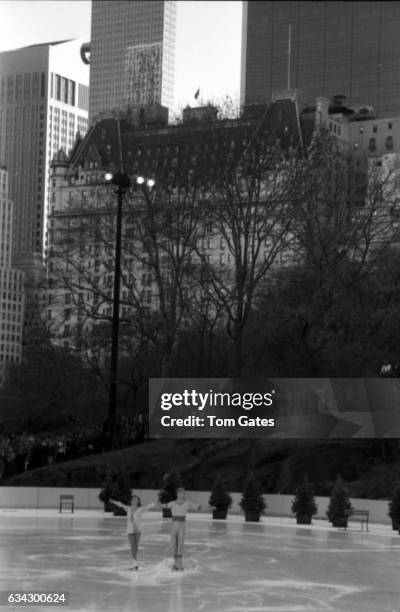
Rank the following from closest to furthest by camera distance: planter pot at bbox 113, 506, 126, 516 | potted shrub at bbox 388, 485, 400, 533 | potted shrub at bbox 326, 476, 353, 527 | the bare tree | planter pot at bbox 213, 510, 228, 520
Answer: potted shrub at bbox 388, 485, 400, 533
potted shrub at bbox 326, 476, 353, 527
planter pot at bbox 113, 506, 126, 516
planter pot at bbox 213, 510, 228, 520
the bare tree

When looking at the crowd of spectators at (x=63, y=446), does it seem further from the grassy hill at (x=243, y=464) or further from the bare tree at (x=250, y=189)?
the bare tree at (x=250, y=189)

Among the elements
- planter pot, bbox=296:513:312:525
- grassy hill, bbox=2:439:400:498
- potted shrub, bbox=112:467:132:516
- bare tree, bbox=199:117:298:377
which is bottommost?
planter pot, bbox=296:513:312:525

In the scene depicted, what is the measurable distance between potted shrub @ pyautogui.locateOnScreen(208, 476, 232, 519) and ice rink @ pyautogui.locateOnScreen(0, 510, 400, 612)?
263 cm

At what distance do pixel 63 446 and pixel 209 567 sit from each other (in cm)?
4025

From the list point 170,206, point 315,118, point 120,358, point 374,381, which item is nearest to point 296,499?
point 374,381

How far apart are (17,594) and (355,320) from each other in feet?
106

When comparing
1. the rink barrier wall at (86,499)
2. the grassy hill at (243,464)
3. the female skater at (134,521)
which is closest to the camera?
the female skater at (134,521)

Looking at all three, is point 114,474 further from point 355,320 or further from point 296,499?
point 355,320

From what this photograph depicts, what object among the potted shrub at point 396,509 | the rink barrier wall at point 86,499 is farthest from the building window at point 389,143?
the potted shrub at point 396,509

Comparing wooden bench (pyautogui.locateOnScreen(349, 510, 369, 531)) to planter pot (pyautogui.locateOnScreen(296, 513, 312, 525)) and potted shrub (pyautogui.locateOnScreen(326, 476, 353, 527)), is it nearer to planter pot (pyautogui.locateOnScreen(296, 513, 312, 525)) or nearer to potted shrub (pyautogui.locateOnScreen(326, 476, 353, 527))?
potted shrub (pyautogui.locateOnScreen(326, 476, 353, 527))

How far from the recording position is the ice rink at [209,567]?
66.5 ft

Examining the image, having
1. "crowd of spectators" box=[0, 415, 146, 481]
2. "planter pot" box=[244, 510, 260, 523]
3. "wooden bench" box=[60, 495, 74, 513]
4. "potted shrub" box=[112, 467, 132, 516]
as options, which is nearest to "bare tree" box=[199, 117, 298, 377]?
"crowd of spectators" box=[0, 415, 146, 481]

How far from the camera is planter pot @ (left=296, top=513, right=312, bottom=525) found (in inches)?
1606

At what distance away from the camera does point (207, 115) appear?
61812 mm
